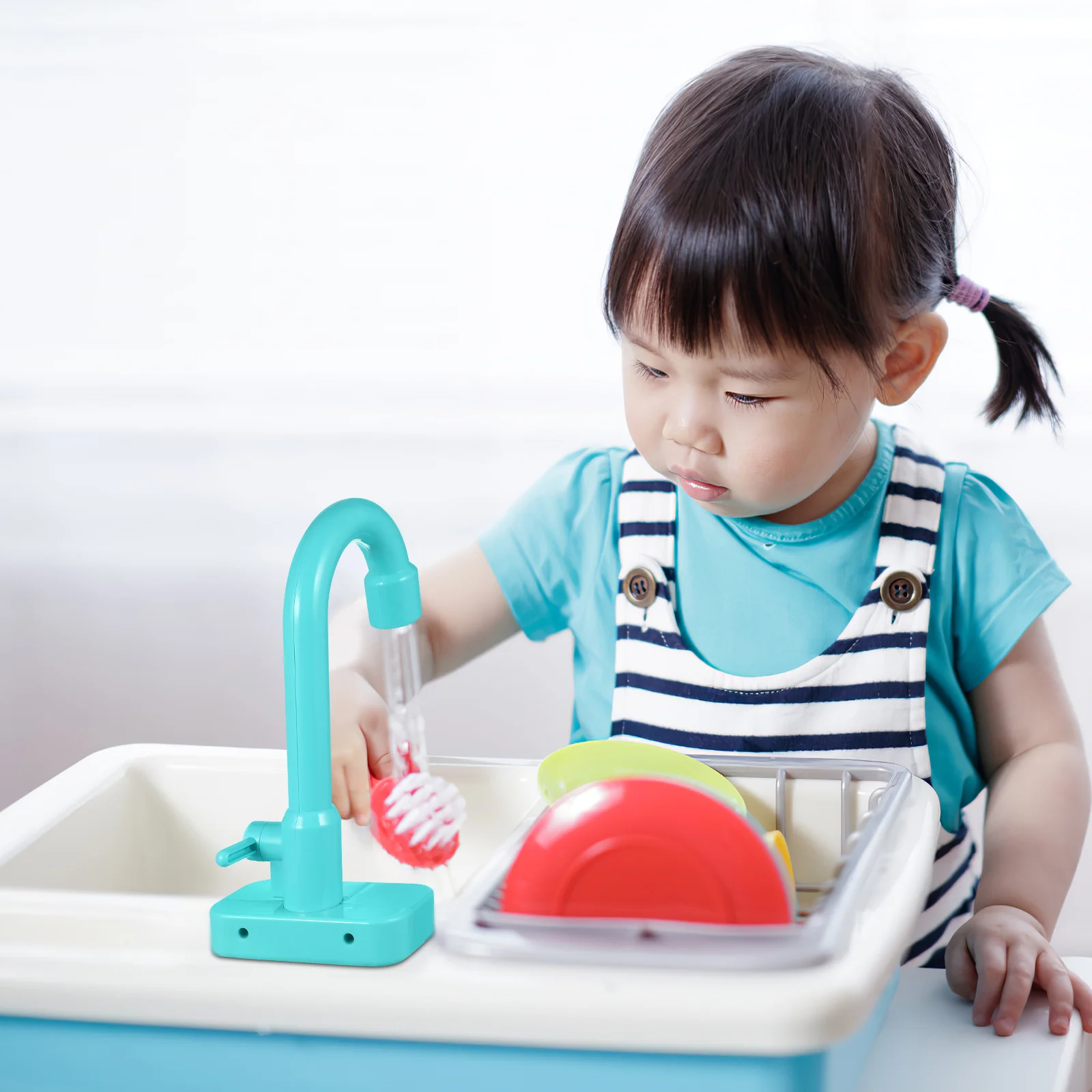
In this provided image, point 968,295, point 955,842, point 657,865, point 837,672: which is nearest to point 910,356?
point 968,295

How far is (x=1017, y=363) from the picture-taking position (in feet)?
2.81

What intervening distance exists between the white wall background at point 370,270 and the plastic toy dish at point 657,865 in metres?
1.03

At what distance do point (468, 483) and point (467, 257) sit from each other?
0.25m

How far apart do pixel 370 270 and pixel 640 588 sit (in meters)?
0.75

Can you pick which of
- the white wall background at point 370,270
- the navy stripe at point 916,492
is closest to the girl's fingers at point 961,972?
the navy stripe at point 916,492

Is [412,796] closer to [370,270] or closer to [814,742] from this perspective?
[814,742]

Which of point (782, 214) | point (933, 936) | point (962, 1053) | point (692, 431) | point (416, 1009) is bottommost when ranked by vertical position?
point (933, 936)

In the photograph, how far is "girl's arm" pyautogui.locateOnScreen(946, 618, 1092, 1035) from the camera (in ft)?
1.86

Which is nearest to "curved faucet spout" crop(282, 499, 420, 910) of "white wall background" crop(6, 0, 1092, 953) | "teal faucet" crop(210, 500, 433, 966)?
"teal faucet" crop(210, 500, 433, 966)

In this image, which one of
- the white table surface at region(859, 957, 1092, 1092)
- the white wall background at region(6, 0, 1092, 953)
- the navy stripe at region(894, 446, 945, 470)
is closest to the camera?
the white table surface at region(859, 957, 1092, 1092)

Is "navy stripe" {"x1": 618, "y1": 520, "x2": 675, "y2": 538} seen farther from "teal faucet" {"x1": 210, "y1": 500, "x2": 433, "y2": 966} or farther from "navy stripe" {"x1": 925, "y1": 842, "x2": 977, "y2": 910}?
"teal faucet" {"x1": 210, "y1": 500, "x2": 433, "y2": 966}

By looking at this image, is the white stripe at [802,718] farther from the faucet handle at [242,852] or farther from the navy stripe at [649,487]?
the faucet handle at [242,852]

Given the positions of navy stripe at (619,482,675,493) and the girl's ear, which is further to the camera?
navy stripe at (619,482,675,493)

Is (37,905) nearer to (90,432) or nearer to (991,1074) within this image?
(991,1074)
